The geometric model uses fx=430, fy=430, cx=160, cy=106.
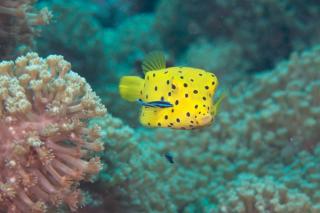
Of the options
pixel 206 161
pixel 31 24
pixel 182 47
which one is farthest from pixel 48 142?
pixel 182 47

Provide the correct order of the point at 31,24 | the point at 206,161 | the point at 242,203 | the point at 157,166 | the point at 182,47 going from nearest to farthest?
the point at 31,24
the point at 242,203
the point at 157,166
the point at 206,161
the point at 182,47

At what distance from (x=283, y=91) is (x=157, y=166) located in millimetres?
2290

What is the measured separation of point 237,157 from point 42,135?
12.2ft

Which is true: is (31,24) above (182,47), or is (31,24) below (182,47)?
below

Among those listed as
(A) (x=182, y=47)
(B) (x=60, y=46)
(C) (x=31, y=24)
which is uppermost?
(A) (x=182, y=47)

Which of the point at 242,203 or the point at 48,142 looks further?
the point at 242,203

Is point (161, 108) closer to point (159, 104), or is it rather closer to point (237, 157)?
point (159, 104)

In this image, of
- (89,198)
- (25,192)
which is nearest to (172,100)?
(25,192)

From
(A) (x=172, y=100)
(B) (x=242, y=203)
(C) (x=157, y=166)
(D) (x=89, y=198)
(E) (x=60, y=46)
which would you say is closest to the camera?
(A) (x=172, y=100)

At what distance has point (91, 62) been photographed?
7.16 meters

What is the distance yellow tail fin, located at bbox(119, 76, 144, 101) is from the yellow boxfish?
12 cm

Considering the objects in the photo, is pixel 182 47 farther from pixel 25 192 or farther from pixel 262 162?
pixel 25 192

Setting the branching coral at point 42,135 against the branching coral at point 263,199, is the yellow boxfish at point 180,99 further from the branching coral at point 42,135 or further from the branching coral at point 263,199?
the branching coral at point 263,199

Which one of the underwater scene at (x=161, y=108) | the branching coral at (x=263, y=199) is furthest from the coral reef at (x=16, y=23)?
the branching coral at (x=263, y=199)
